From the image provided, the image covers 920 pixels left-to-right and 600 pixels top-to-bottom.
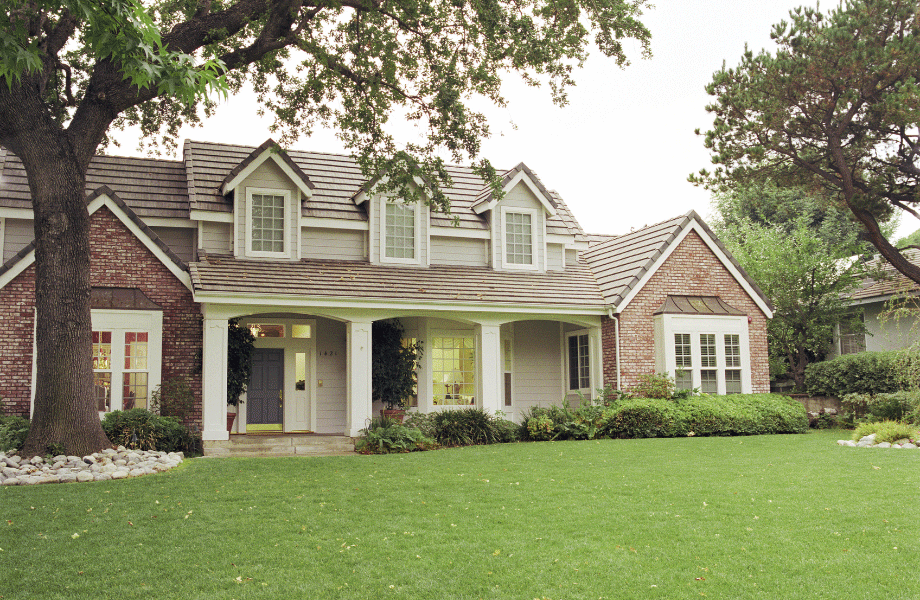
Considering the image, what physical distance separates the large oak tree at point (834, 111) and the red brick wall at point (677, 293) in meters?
2.78

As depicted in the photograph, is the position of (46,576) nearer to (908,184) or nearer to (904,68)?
(904,68)

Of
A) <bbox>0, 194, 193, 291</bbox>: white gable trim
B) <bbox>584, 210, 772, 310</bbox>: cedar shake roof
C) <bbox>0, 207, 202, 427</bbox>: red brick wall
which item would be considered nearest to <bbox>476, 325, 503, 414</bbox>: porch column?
<bbox>584, 210, 772, 310</bbox>: cedar shake roof

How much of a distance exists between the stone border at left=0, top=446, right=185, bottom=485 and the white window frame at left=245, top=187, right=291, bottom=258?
6350mm

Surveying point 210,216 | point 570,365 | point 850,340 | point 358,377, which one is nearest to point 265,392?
point 358,377

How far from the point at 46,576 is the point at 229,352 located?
37.4ft

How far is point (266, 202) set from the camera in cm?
1808

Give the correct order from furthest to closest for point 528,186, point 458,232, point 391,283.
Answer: point 528,186
point 458,232
point 391,283

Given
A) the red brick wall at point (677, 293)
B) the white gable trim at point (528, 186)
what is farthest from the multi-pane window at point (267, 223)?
the red brick wall at point (677, 293)

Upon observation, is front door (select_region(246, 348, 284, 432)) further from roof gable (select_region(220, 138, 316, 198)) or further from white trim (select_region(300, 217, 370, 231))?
roof gable (select_region(220, 138, 316, 198))

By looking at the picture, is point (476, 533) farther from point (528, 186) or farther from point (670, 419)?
point (528, 186)

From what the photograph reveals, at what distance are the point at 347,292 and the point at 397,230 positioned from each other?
118 inches

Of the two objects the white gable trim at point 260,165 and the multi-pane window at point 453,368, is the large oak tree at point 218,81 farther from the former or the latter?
the multi-pane window at point 453,368

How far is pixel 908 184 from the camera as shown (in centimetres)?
2123

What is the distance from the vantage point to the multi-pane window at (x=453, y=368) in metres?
19.3
